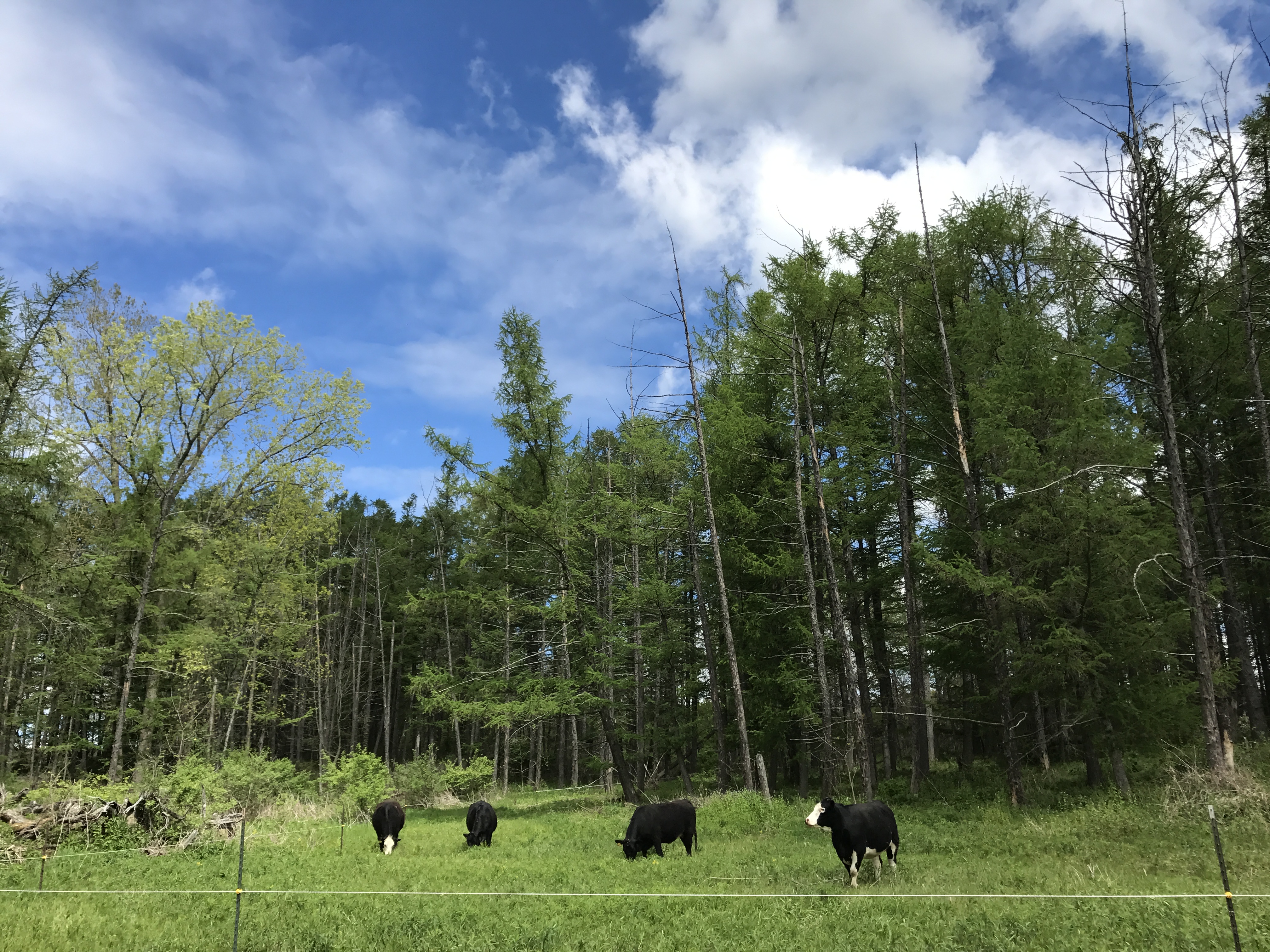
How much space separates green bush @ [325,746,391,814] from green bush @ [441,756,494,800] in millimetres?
3213

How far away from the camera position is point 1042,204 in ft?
61.5

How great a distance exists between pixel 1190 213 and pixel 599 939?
625 inches

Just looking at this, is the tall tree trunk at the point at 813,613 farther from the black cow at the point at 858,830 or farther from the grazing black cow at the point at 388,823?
the grazing black cow at the point at 388,823

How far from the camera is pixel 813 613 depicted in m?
16.3

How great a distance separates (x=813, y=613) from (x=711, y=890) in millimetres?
8578

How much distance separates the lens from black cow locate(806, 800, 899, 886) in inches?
345

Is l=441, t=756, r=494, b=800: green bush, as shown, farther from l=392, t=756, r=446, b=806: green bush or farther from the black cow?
the black cow

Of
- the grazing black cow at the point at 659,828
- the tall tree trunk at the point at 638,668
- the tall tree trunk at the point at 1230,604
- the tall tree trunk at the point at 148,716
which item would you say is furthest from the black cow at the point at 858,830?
the tall tree trunk at the point at 148,716

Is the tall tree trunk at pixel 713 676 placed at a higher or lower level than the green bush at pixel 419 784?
higher

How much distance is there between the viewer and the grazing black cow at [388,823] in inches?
520

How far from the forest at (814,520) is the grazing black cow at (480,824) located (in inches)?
188

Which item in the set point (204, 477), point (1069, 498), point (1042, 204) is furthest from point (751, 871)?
point (204, 477)

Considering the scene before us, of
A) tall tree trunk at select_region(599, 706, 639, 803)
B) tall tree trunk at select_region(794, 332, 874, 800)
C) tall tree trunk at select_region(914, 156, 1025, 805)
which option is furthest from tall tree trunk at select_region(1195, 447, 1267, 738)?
tall tree trunk at select_region(599, 706, 639, 803)

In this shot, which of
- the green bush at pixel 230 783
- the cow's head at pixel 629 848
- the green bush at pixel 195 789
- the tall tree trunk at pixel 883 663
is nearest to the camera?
the cow's head at pixel 629 848
